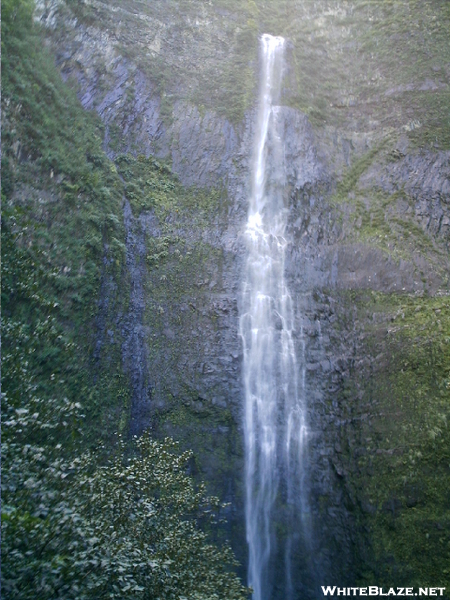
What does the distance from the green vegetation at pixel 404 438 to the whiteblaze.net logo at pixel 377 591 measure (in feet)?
0.56

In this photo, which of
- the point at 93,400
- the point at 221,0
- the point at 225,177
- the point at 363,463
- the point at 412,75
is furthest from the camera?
the point at 221,0

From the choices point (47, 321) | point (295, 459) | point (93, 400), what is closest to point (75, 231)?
point (47, 321)

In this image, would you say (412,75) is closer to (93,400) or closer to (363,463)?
(363,463)

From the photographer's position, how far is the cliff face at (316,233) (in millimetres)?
13672

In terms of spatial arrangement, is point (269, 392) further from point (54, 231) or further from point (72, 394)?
point (54, 231)

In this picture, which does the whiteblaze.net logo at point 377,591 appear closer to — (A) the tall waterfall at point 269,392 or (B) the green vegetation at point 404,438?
(B) the green vegetation at point 404,438

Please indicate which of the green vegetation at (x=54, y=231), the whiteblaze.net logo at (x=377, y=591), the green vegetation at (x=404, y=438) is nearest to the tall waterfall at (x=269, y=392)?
the whiteblaze.net logo at (x=377, y=591)

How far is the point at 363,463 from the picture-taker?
13.8 meters

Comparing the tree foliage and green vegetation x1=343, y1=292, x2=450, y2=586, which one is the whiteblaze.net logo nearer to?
green vegetation x1=343, y1=292, x2=450, y2=586

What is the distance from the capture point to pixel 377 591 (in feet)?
41.1

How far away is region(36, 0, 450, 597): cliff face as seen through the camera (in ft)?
44.9

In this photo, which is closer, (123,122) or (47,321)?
(47,321)

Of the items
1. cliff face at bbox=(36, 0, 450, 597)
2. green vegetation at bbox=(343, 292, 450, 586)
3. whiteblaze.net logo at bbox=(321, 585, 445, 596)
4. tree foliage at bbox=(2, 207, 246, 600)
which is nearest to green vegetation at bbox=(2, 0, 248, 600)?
tree foliage at bbox=(2, 207, 246, 600)

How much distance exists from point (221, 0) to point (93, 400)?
1837cm
